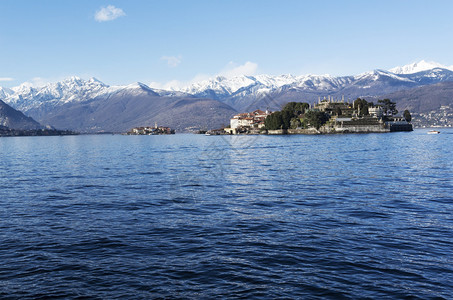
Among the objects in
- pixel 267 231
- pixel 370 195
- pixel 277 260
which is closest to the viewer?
pixel 277 260

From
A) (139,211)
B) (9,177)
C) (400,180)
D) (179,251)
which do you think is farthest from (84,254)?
(9,177)

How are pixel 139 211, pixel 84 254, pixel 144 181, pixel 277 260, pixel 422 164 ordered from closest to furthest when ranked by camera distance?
pixel 277 260, pixel 84 254, pixel 139 211, pixel 144 181, pixel 422 164

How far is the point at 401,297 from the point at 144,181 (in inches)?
1414

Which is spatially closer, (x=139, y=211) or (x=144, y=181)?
(x=139, y=211)

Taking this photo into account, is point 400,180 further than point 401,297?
Yes

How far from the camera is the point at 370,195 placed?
3372 centimetres

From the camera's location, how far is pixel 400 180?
4253 cm

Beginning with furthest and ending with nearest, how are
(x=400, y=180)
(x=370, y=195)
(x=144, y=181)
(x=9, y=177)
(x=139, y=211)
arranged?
1. (x=9, y=177)
2. (x=144, y=181)
3. (x=400, y=180)
4. (x=370, y=195)
5. (x=139, y=211)

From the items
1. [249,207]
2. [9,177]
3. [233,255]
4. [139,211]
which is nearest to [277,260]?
[233,255]

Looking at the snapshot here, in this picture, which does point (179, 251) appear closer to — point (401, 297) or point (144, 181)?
point (401, 297)

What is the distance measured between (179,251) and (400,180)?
3211 cm

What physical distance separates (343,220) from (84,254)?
16.1 metres

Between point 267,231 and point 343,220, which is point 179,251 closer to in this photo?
point 267,231

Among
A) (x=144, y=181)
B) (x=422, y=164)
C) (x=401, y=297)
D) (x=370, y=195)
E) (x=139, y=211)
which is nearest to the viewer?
(x=401, y=297)
